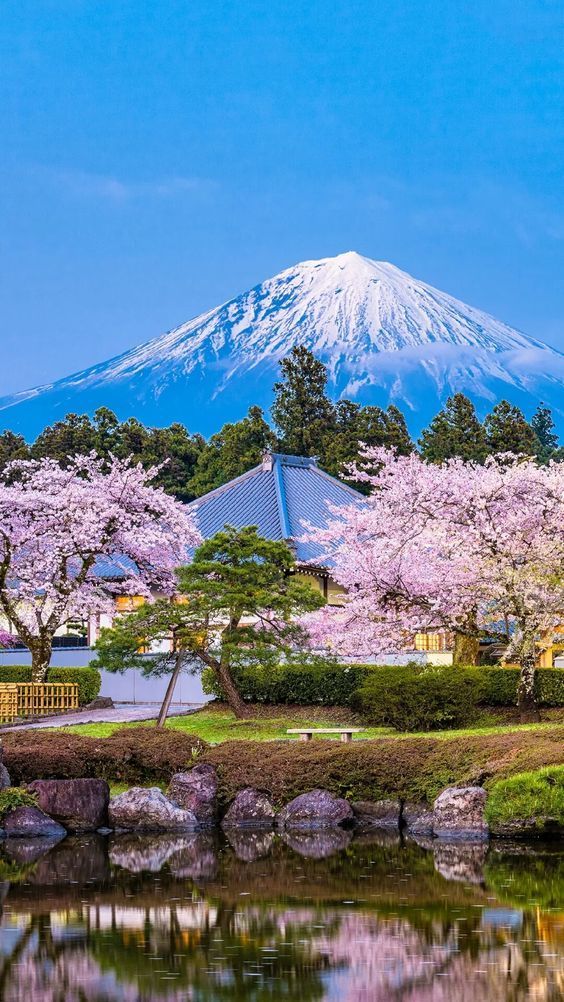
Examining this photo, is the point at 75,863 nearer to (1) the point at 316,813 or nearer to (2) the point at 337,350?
(1) the point at 316,813

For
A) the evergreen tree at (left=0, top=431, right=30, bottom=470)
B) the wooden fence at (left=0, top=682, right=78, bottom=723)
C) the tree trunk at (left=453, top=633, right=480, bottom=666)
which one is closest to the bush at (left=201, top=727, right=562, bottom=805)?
the tree trunk at (left=453, top=633, right=480, bottom=666)

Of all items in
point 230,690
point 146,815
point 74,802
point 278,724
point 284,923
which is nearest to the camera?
point 284,923

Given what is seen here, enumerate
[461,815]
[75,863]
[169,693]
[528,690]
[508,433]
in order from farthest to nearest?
[508,433] → [528,690] → [169,693] → [461,815] → [75,863]

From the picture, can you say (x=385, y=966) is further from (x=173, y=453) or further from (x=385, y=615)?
(x=173, y=453)

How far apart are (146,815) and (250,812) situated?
4.96 ft

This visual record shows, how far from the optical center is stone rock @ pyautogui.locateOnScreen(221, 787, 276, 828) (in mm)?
17875

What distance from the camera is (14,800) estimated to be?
56.9 feet

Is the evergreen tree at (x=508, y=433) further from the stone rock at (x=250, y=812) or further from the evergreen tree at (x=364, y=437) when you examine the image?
the stone rock at (x=250, y=812)

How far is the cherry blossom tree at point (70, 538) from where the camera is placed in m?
31.5

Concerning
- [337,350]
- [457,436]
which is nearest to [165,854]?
[457,436]

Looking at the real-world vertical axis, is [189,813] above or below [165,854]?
above

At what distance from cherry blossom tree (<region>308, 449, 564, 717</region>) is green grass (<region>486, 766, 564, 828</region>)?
7661 mm

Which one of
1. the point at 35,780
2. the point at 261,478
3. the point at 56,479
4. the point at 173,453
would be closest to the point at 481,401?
the point at 173,453

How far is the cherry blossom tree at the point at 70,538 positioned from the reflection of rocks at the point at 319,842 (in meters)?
14.7
